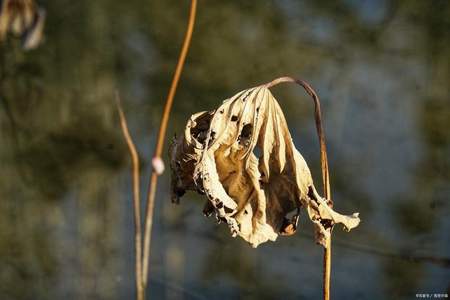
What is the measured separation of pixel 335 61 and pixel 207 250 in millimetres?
707

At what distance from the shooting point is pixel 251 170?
1.30 meters

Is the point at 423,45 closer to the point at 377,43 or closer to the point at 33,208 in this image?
the point at 377,43

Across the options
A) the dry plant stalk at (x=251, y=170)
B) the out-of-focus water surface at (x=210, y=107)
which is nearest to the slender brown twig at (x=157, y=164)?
the out-of-focus water surface at (x=210, y=107)

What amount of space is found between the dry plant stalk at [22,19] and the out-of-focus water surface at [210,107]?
7.5 inches

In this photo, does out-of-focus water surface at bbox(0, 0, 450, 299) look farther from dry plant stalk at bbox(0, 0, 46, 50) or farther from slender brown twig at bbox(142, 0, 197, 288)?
dry plant stalk at bbox(0, 0, 46, 50)

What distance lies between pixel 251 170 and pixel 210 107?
91cm

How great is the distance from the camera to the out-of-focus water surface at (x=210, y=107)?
6.82 ft

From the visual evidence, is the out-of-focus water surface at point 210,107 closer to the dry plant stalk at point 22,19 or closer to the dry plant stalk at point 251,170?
the dry plant stalk at point 22,19

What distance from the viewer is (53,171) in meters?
2.38

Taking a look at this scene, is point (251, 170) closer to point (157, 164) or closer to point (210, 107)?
point (157, 164)

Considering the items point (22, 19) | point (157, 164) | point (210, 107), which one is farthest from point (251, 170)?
point (22, 19)

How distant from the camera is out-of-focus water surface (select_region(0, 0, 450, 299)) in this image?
208 cm

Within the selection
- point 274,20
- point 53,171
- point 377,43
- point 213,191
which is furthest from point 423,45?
point 53,171

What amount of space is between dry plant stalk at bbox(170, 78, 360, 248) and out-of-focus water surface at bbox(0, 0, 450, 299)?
0.86 metres
